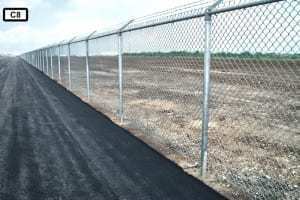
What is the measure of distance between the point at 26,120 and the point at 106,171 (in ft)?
16.5

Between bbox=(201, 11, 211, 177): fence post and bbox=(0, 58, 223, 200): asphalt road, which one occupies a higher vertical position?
bbox=(201, 11, 211, 177): fence post

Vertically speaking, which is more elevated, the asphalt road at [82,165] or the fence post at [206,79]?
the fence post at [206,79]

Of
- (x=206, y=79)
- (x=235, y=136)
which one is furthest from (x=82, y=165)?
(x=235, y=136)

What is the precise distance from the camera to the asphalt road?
4.71 metres

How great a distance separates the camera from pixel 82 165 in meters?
5.79

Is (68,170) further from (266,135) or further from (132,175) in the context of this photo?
(266,135)

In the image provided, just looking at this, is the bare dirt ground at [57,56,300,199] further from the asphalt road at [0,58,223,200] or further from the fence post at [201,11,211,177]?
the asphalt road at [0,58,223,200]

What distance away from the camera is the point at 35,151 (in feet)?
21.9

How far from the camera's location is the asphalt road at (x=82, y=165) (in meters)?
4.71

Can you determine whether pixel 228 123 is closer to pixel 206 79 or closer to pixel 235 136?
pixel 235 136

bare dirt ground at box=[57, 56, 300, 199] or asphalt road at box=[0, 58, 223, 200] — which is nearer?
asphalt road at box=[0, 58, 223, 200]

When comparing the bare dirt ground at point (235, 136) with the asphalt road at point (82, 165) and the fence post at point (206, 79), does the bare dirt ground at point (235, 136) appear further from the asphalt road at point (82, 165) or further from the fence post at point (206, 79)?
the asphalt road at point (82, 165)

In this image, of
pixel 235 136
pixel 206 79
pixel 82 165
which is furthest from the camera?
pixel 235 136

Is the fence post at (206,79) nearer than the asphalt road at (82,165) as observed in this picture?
No
